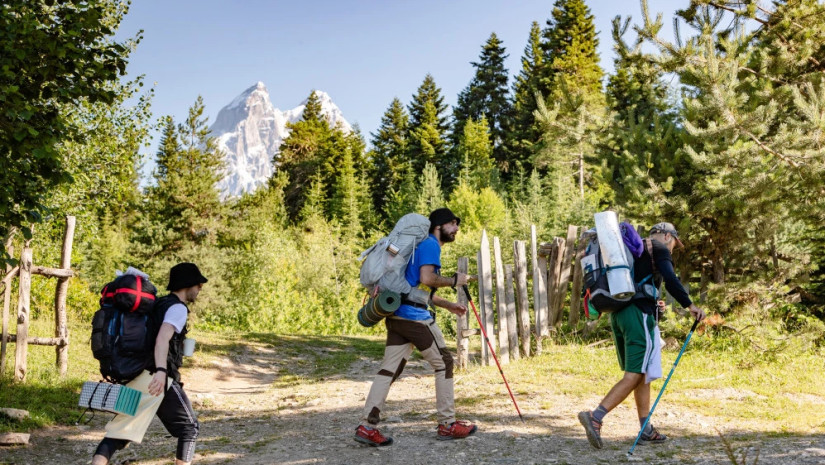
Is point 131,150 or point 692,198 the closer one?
point 692,198

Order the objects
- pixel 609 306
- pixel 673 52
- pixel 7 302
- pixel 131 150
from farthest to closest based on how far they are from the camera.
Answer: pixel 131 150
pixel 673 52
pixel 7 302
pixel 609 306

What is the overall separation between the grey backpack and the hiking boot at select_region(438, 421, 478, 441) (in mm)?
1197

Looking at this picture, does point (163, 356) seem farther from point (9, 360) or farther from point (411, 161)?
point (411, 161)

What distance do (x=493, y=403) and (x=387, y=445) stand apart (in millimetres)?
1992

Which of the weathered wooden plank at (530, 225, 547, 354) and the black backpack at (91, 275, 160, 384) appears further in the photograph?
the weathered wooden plank at (530, 225, 547, 354)

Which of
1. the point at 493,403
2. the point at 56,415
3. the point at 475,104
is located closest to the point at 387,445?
the point at 493,403

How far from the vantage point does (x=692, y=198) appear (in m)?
9.54

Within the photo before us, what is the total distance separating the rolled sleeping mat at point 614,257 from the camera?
16.2 ft

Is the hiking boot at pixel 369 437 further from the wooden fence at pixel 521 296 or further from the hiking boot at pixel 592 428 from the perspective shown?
the wooden fence at pixel 521 296

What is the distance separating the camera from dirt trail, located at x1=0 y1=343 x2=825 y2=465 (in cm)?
511

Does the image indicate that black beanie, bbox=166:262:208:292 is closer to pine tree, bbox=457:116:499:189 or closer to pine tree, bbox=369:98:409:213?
pine tree, bbox=457:116:499:189

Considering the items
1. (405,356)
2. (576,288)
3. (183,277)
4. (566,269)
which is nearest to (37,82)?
(183,277)

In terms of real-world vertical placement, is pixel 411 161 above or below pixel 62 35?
above

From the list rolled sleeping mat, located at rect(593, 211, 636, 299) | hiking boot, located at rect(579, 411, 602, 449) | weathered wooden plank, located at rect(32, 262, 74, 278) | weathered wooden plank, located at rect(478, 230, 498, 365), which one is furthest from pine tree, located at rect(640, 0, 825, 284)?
weathered wooden plank, located at rect(32, 262, 74, 278)
